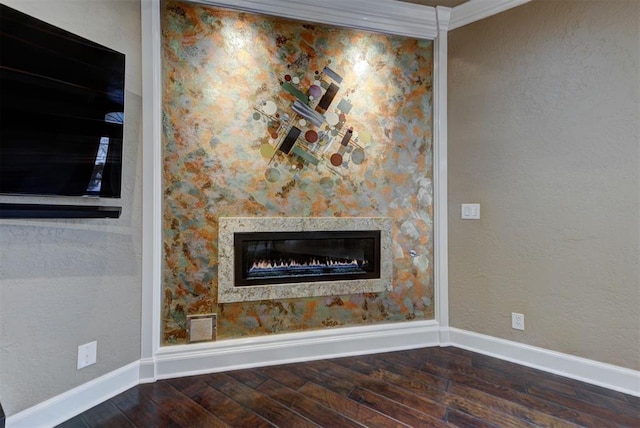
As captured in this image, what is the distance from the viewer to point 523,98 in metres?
2.40

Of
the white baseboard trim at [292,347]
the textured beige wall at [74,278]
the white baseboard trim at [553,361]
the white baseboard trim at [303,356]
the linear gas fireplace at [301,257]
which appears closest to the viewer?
the textured beige wall at [74,278]

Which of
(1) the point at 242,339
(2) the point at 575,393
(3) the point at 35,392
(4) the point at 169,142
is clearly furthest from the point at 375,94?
(3) the point at 35,392

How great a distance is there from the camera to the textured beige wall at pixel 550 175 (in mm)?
2049

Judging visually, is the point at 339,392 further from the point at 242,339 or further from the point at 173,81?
the point at 173,81

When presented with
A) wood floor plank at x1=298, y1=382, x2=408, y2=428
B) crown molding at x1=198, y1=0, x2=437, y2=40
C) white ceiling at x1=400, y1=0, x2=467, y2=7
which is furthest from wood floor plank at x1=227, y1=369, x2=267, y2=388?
white ceiling at x1=400, y1=0, x2=467, y2=7

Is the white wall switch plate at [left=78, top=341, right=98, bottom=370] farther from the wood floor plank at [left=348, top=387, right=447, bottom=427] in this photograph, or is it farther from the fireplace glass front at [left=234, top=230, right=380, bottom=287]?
the wood floor plank at [left=348, top=387, right=447, bottom=427]

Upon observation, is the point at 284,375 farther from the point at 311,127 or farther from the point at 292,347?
the point at 311,127

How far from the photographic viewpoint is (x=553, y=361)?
2.26 metres

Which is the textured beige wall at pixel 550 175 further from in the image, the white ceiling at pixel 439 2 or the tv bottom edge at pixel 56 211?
the tv bottom edge at pixel 56 211

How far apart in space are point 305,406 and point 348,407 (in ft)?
0.79

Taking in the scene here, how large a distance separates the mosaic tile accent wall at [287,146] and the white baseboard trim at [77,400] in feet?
1.10

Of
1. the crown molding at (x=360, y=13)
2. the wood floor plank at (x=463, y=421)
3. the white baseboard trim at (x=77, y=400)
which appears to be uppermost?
the crown molding at (x=360, y=13)

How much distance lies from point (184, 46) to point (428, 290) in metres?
2.60

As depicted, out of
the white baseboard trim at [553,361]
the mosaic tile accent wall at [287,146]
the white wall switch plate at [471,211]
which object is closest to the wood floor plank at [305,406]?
the mosaic tile accent wall at [287,146]
